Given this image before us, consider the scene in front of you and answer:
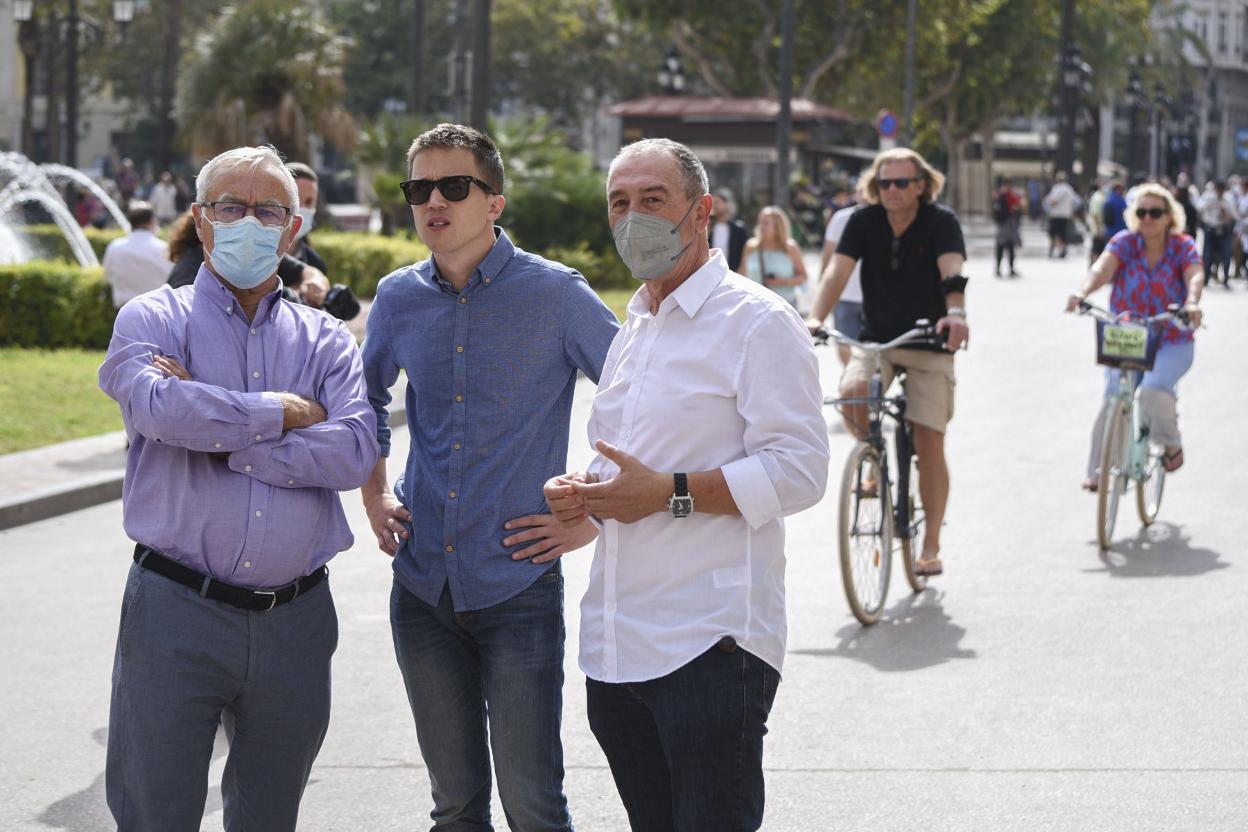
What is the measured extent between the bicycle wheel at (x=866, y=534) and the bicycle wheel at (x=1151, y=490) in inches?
96.9

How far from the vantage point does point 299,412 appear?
12.1 ft

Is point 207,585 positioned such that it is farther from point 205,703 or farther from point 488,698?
point 488,698

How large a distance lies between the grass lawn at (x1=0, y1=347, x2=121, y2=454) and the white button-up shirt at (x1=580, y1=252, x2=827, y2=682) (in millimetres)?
9529

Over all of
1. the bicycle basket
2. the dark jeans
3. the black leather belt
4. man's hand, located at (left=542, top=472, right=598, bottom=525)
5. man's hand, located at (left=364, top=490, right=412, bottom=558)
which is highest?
the bicycle basket

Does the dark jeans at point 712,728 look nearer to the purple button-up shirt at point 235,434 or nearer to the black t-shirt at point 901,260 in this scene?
the purple button-up shirt at point 235,434

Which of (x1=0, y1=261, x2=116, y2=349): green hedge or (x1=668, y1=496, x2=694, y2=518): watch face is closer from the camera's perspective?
(x1=668, y1=496, x2=694, y2=518): watch face

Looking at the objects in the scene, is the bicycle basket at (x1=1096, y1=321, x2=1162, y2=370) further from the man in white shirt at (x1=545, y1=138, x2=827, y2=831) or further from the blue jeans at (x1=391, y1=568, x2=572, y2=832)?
the man in white shirt at (x1=545, y1=138, x2=827, y2=831)

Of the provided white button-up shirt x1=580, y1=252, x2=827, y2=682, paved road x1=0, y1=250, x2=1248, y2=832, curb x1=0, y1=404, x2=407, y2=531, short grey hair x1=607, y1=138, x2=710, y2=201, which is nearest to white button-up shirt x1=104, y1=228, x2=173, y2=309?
curb x1=0, y1=404, x2=407, y2=531

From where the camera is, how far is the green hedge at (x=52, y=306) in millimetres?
18031

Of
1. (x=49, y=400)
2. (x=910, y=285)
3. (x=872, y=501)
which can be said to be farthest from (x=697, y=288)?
(x=49, y=400)

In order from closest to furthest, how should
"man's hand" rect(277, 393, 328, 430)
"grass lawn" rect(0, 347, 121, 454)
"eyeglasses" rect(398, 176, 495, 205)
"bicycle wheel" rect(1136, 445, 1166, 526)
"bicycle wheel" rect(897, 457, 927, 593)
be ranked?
"man's hand" rect(277, 393, 328, 430) → "eyeglasses" rect(398, 176, 495, 205) → "bicycle wheel" rect(897, 457, 927, 593) → "bicycle wheel" rect(1136, 445, 1166, 526) → "grass lawn" rect(0, 347, 121, 454)

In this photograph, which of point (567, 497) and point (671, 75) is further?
point (671, 75)

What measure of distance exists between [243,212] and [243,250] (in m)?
0.08

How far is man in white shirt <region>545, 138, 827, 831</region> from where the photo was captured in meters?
3.36
